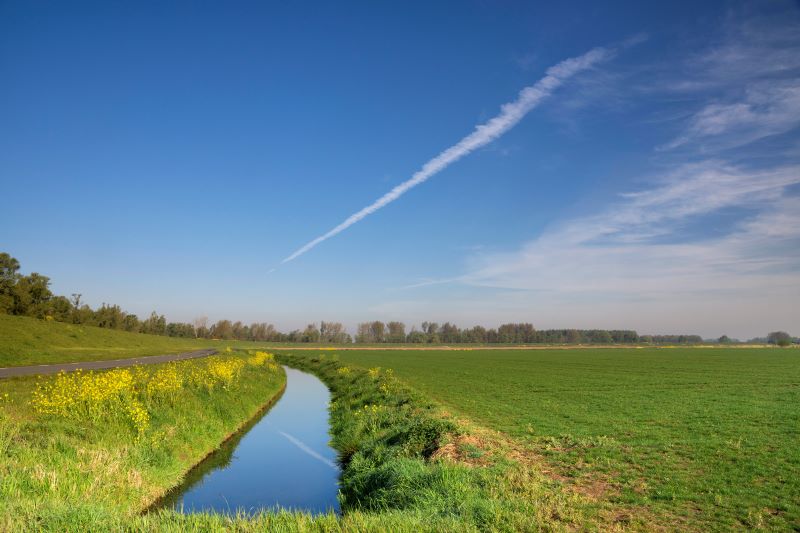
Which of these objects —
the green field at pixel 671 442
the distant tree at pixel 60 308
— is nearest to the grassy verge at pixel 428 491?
the green field at pixel 671 442

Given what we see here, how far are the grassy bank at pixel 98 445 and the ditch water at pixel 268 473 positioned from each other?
0.75m

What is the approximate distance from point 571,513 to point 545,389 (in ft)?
90.1

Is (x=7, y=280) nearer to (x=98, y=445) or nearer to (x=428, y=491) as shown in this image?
(x=98, y=445)

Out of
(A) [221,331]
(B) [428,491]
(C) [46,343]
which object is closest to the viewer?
(B) [428,491]

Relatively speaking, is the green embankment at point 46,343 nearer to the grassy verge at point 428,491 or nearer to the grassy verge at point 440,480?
the grassy verge at point 440,480

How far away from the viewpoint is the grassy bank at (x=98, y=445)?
8.79 m

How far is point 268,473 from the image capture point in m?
17.3

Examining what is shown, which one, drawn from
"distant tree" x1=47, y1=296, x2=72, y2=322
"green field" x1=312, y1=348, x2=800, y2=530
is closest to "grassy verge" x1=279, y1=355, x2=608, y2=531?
"green field" x1=312, y1=348, x2=800, y2=530

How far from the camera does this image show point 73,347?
54000mm

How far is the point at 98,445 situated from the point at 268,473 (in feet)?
19.6

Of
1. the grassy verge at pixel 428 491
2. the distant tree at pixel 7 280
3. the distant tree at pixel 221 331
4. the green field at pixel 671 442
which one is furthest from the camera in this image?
the distant tree at pixel 221 331

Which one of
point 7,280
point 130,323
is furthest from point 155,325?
point 7,280

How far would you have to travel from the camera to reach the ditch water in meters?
13.9

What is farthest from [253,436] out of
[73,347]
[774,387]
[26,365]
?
[73,347]
